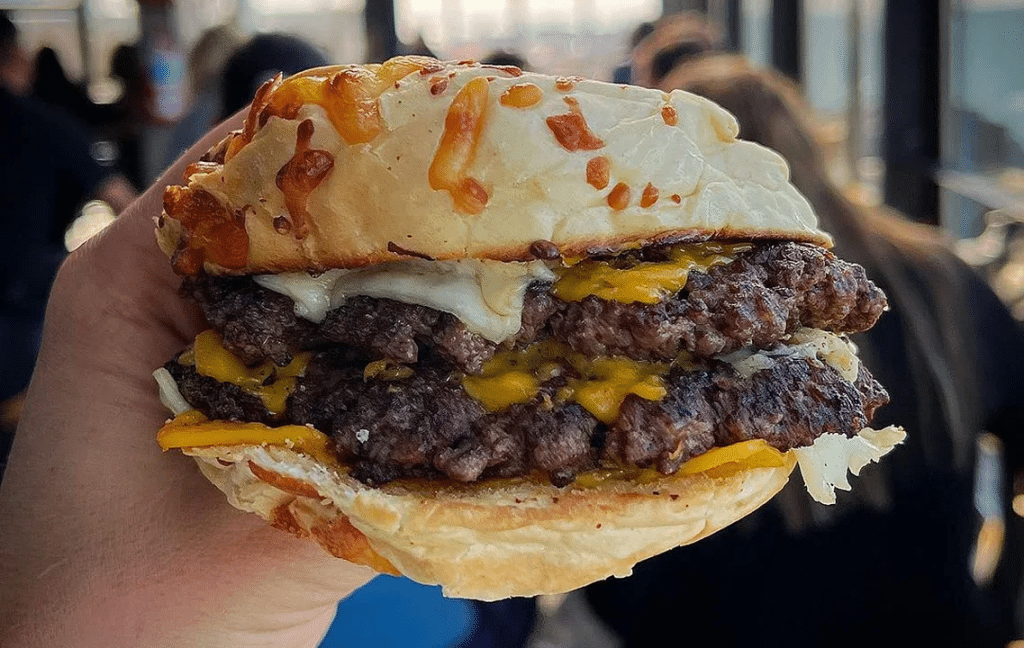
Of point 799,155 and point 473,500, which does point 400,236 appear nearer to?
point 473,500

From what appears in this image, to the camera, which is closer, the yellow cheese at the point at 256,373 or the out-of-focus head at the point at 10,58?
the yellow cheese at the point at 256,373

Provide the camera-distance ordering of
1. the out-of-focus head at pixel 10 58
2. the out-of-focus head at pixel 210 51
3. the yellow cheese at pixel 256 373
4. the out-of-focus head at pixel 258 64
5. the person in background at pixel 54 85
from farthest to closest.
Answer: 1. the person in background at pixel 54 85
2. the out-of-focus head at pixel 210 51
3. the out-of-focus head at pixel 10 58
4. the out-of-focus head at pixel 258 64
5. the yellow cheese at pixel 256 373

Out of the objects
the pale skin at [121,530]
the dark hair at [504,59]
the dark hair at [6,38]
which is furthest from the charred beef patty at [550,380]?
the dark hair at [6,38]

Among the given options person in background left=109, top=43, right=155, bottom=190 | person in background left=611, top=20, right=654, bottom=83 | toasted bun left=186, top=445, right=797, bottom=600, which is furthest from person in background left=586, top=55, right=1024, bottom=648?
person in background left=109, top=43, right=155, bottom=190

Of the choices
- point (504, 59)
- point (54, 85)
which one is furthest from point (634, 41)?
point (54, 85)

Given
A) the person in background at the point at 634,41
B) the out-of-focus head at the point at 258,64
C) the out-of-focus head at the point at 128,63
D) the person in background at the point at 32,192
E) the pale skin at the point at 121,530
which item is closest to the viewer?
the pale skin at the point at 121,530

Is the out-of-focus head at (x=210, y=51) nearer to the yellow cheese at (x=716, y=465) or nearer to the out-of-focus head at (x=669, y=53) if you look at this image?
the out-of-focus head at (x=669, y=53)

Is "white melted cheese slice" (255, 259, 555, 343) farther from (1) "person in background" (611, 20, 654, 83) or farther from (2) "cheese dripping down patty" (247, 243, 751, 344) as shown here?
(1) "person in background" (611, 20, 654, 83)
